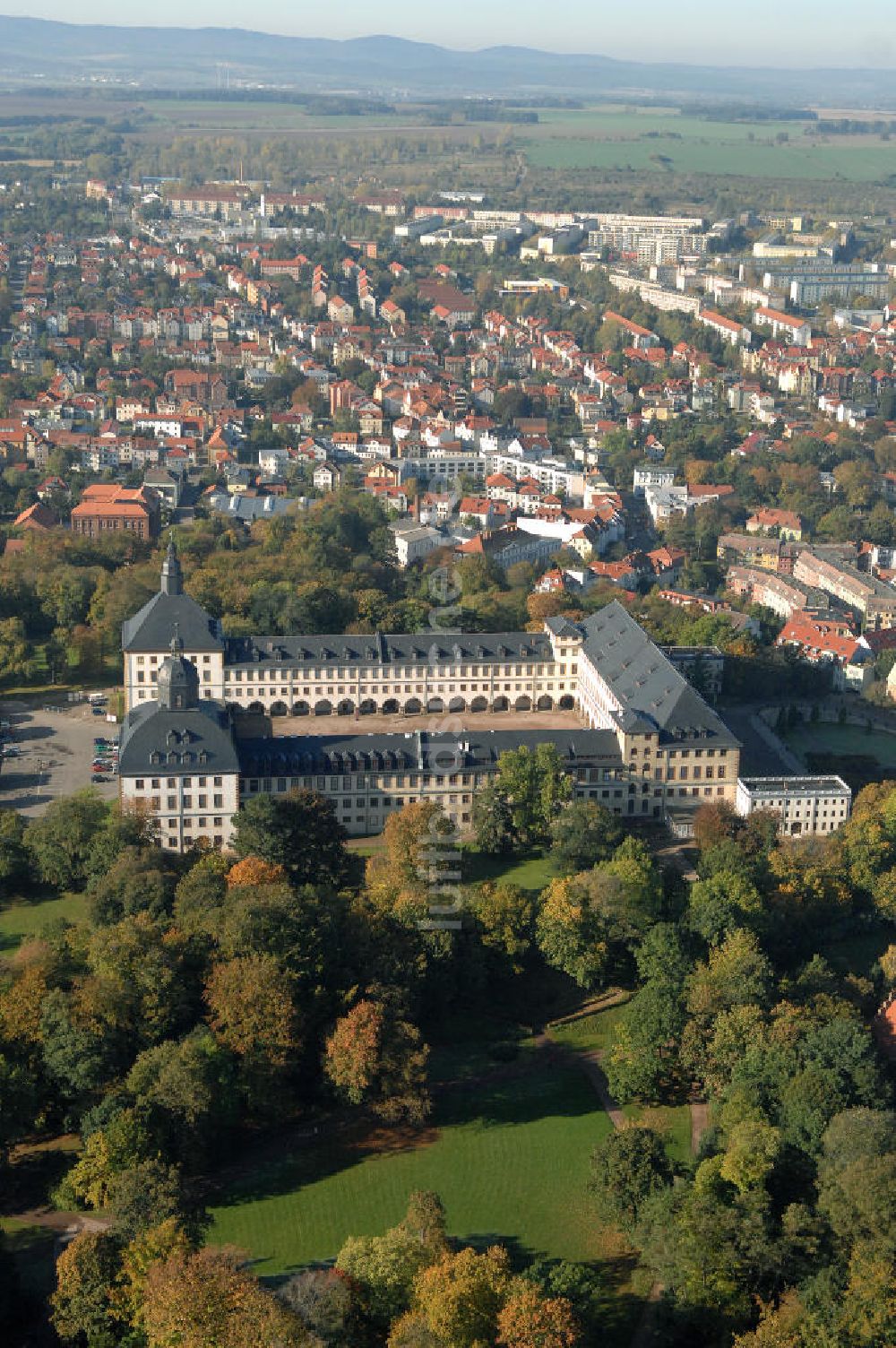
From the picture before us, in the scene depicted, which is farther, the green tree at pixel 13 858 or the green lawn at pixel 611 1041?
the green tree at pixel 13 858

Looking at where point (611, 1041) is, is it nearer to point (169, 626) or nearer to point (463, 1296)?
point (463, 1296)

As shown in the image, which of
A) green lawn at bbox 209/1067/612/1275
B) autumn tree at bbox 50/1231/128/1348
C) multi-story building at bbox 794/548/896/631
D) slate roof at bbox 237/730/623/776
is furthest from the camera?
Result: multi-story building at bbox 794/548/896/631

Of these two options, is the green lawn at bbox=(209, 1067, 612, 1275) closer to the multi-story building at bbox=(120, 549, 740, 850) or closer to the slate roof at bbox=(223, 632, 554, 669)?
the multi-story building at bbox=(120, 549, 740, 850)

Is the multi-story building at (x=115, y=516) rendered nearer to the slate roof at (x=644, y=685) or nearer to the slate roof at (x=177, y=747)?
the slate roof at (x=644, y=685)

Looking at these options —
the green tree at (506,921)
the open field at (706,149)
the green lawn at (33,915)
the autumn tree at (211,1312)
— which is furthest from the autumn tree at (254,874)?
the open field at (706,149)

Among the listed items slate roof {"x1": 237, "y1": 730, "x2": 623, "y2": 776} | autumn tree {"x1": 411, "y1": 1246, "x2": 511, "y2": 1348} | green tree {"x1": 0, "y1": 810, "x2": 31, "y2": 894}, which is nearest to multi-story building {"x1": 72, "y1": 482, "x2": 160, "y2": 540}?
slate roof {"x1": 237, "y1": 730, "x2": 623, "y2": 776}

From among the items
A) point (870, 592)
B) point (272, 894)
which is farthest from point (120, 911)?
point (870, 592)
